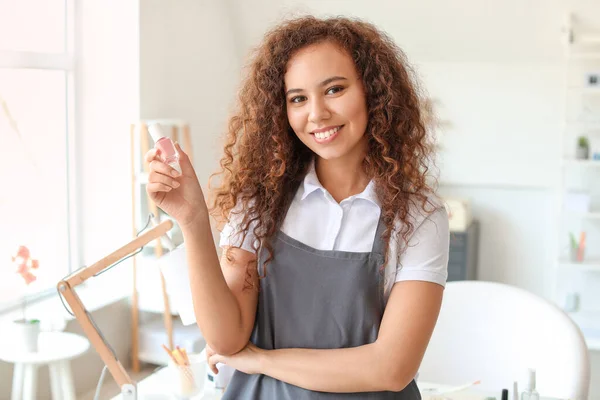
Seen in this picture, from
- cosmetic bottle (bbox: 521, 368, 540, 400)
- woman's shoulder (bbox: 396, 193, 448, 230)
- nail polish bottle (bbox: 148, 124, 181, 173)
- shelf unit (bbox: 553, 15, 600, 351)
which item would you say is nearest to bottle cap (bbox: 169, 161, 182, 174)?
nail polish bottle (bbox: 148, 124, 181, 173)

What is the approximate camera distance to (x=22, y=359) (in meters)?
2.88

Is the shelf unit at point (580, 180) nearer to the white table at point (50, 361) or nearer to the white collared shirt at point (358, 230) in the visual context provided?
the white table at point (50, 361)

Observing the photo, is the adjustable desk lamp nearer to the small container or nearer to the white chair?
the small container

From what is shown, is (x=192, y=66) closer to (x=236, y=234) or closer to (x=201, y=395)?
(x=201, y=395)

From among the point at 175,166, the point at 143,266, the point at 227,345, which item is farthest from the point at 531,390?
the point at 143,266

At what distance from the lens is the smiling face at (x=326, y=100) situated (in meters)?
1.35

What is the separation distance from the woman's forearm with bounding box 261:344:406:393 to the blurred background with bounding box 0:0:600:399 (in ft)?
6.88

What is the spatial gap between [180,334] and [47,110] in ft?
4.33

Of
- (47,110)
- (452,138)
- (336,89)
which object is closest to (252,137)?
(336,89)

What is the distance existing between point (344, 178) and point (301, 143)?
0.41 ft

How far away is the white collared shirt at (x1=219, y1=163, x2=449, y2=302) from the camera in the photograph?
53.7 inches

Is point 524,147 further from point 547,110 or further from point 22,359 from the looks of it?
point 22,359

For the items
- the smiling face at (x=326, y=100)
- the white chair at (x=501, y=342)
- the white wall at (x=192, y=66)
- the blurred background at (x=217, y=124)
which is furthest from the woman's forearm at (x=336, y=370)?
the white wall at (x=192, y=66)

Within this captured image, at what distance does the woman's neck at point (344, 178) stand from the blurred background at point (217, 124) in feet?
6.58
